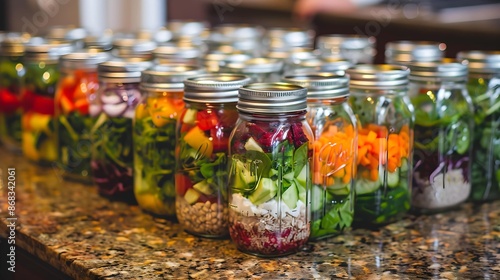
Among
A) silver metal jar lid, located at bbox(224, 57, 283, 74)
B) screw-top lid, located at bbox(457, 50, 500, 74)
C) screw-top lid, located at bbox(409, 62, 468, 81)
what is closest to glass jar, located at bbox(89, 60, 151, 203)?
silver metal jar lid, located at bbox(224, 57, 283, 74)

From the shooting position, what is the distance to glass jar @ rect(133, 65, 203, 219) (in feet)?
4.20

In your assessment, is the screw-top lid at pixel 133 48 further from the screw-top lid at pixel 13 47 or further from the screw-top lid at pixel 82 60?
the screw-top lid at pixel 13 47

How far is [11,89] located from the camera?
1755mm

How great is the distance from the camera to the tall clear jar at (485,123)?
54.0 inches

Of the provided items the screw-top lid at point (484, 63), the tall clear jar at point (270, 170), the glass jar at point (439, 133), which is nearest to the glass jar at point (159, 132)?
the tall clear jar at point (270, 170)

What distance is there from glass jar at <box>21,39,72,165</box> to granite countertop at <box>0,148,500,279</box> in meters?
0.24

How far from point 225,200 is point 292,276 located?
0.19 meters

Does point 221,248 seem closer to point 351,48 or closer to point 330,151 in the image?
point 330,151

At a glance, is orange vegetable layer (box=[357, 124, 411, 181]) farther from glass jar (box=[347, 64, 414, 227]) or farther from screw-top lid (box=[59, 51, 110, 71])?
screw-top lid (box=[59, 51, 110, 71])

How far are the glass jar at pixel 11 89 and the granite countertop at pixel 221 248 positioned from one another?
37cm

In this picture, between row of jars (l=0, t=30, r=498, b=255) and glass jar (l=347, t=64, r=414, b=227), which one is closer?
row of jars (l=0, t=30, r=498, b=255)

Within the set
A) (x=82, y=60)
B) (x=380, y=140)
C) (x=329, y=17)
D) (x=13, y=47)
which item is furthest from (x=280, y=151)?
(x=329, y=17)

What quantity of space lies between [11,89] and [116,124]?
0.48m

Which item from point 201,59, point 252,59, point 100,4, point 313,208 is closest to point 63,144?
point 201,59
